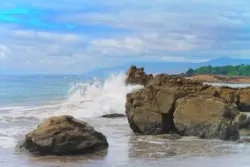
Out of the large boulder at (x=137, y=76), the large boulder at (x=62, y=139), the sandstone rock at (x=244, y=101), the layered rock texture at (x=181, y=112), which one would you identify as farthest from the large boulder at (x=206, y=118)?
the large boulder at (x=137, y=76)

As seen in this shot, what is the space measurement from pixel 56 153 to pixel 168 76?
9908mm

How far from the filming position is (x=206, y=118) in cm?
1914

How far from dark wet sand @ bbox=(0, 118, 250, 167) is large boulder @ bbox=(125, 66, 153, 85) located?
53.6ft

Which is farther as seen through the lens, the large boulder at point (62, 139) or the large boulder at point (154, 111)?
the large boulder at point (154, 111)

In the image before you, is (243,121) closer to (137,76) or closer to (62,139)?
(62,139)

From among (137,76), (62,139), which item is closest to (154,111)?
(62,139)

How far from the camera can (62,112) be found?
32500 millimetres

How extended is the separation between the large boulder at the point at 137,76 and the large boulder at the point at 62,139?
1891 cm

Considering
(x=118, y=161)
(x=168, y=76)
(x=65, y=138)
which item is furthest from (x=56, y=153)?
(x=168, y=76)

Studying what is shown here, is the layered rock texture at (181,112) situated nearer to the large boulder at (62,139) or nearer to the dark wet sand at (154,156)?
the dark wet sand at (154,156)

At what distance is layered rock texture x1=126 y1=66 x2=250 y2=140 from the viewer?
1902cm

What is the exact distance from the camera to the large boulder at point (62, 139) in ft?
51.3

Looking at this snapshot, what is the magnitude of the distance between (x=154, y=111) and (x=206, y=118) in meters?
2.31

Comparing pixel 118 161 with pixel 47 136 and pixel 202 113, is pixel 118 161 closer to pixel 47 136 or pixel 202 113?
pixel 47 136
